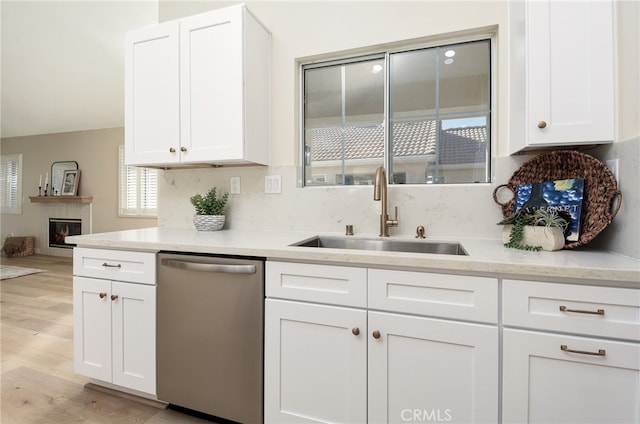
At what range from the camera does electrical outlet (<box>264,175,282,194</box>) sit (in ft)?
6.70

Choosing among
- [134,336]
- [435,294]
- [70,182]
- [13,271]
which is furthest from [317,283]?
[70,182]

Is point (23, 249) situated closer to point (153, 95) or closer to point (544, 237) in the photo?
point (153, 95)

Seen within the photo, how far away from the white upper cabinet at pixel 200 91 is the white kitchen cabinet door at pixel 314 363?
38.2 inches

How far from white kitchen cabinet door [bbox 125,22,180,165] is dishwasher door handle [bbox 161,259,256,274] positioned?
71cm

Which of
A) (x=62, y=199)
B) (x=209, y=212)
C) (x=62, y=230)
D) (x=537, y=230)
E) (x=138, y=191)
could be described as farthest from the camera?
(x=62, y=230)

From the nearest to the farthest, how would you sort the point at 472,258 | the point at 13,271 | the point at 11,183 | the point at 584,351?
the point at 584,351 < the point at 472,258 < the point at 13,271 < the point at 11,183

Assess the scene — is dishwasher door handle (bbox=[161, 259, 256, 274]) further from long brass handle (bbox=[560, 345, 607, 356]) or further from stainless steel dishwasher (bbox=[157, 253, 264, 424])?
long brass handle (bbox=[560, 345, 607, 356])

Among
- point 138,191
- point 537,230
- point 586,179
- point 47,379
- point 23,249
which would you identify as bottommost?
point 47,379

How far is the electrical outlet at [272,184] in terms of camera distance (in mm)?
2041

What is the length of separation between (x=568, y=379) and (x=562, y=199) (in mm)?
718

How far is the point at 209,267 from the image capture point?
1.42 meters

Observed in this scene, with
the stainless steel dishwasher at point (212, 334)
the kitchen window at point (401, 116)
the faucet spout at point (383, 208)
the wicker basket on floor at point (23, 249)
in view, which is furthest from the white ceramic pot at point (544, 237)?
the wicker basket on floor at point (23, 249)

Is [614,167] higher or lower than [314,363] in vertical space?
higher

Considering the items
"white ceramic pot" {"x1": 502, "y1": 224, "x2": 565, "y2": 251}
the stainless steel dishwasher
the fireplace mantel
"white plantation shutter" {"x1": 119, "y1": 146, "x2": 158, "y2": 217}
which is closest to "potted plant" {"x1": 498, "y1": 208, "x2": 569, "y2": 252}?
"white ceramic pot" {"x1": 502, "y1": 224, "x2": 565, "y2": 251}
